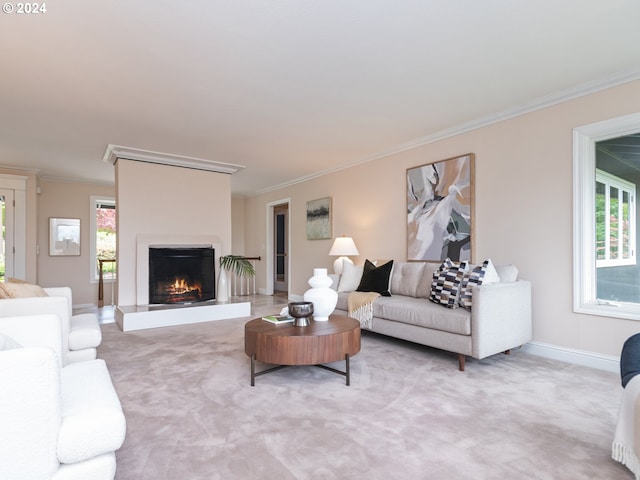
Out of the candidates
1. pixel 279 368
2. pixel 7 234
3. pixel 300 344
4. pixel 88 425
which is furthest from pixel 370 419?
pixel 7 234

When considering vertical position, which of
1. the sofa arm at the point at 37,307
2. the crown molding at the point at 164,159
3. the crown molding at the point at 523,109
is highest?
the crown molding at the point at 523,109

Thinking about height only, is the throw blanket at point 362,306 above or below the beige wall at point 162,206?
below

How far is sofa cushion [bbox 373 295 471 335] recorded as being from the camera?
300 centimetres

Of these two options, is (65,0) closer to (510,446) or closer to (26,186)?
(510,446)

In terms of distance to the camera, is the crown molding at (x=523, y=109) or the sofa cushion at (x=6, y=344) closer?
the sofa cushion at (x=6, y=344)

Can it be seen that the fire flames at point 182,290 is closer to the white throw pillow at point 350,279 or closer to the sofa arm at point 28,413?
the white throw pillow at point 350,279

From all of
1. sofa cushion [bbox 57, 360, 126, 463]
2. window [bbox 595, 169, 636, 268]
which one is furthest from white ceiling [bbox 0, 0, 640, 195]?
sofa cushion [bbox 57, 360, 126, 463]

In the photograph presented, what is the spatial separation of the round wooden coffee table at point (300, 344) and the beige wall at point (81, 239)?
5.54 meters

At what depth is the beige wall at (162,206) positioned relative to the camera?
16.2 feet

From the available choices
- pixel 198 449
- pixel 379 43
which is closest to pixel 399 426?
pixel 198 449

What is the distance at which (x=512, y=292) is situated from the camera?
3.16 meters

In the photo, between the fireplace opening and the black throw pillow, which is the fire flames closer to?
the fireplace opening

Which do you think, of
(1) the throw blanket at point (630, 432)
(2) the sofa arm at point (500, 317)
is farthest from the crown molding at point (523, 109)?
(1) the throw blanket at point (630, 432)

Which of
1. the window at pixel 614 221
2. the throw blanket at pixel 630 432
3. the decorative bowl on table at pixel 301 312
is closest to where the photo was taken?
the throw blanket at pixel 630 432
